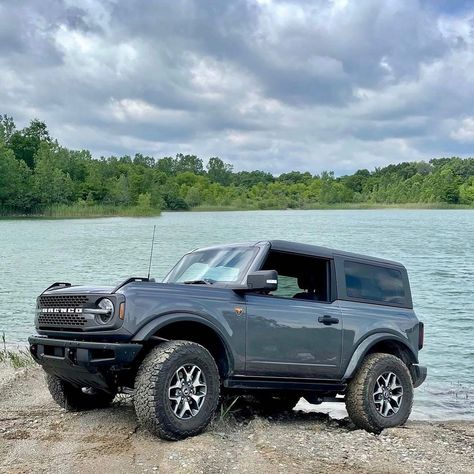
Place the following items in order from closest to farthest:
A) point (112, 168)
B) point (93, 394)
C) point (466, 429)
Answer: point (93, 394)
point (466, 429)
point (112, 168)

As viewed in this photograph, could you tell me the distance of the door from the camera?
24.4 feet

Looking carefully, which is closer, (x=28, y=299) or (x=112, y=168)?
(x=28, y=299)

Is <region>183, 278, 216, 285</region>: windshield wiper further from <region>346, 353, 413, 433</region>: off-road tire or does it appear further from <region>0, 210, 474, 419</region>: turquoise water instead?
<region>0, 210, 474, 419</region>: turquoise water

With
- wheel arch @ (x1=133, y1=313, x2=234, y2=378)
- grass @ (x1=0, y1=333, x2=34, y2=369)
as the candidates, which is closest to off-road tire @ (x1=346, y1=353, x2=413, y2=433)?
wheel arch @ (x1=133, y1=313, x2=234, y2=378)

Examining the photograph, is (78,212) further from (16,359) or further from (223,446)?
(223,446)

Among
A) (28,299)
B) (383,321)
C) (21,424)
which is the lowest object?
(28,299)

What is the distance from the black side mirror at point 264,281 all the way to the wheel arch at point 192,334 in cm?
55

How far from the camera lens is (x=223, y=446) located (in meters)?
6.68

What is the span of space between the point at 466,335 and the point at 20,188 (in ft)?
377

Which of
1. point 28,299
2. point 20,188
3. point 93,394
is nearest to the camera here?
point 93,394

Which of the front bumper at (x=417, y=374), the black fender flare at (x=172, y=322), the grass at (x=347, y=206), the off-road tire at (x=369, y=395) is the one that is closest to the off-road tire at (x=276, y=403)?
the off-road tire at (x=369, y=395)

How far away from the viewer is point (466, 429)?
9125 millimetres

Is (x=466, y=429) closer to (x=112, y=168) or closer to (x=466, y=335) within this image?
(x=466, y=335)

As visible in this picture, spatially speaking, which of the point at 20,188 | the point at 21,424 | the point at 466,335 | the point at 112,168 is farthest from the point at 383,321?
the point at 112,168
